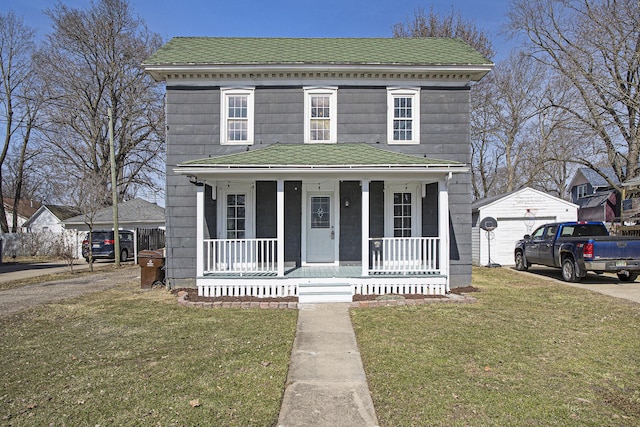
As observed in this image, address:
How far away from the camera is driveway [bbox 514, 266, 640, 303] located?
1013 centimetres

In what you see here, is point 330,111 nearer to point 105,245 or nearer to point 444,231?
point 444,231

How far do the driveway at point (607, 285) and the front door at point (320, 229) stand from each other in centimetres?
717

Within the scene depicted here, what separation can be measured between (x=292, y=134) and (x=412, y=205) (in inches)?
154

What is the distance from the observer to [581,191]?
37.8 meters

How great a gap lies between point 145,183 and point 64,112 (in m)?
6.82

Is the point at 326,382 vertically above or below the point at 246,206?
below

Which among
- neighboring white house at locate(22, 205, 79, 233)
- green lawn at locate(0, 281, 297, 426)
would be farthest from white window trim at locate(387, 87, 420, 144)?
neighboring white house at locate(22, 205, 79, 233)

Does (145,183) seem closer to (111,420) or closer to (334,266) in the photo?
(334,266)

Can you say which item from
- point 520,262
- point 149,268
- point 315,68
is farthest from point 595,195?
point 149,268

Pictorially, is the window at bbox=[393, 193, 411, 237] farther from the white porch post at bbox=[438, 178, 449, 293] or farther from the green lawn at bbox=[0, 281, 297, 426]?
the green lawn at bbox=[0, 281, 297, 426]

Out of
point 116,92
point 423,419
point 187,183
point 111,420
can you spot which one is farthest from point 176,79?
point 116,92

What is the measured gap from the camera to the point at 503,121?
2972 centimetres

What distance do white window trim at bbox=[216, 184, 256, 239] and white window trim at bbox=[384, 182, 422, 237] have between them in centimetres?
369

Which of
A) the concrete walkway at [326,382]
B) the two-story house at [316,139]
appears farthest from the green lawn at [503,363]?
the two-story house at [316,139]
